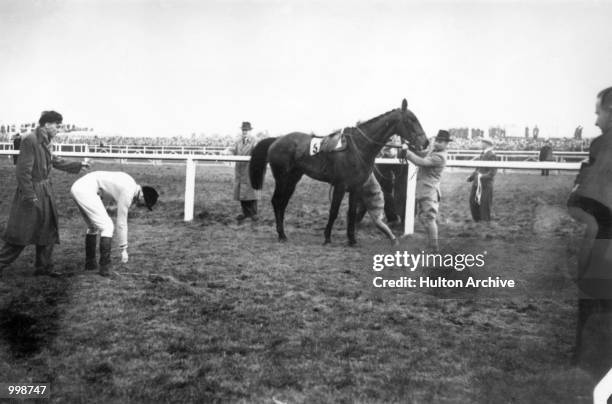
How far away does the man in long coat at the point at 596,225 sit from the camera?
2.73 m

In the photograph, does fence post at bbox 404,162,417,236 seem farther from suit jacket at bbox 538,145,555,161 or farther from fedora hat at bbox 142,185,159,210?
fedora hat at bbox 142,185,159,210

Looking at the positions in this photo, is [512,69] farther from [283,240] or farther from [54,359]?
[54,359]

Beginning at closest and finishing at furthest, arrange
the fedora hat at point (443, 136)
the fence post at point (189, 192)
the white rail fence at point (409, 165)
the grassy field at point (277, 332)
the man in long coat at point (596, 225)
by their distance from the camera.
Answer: the grassy field at point (277, 332) < the man in long coat at point (596, 225) < the fedora hat at point (443, 136) < the white rail fence at point (409, 165) < the fence post at point (189, 192)

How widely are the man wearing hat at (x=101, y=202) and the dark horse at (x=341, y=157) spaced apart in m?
2.20

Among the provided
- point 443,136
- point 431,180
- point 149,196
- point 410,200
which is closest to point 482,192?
point 410,200

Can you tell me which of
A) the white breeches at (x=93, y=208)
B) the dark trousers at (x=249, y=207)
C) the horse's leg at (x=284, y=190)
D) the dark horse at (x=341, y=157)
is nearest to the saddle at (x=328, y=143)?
the dark horse at (x=341, y=157)

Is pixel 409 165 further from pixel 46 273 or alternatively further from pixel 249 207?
pixel 46 273

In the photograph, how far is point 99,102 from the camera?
491 cm

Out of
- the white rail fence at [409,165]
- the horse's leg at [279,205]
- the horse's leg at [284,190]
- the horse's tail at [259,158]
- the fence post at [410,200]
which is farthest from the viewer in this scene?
the horse's tail at [259,158]

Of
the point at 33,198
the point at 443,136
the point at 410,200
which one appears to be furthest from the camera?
the point at 410,200

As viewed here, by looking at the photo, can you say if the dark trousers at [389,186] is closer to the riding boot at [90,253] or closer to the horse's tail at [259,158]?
the horse's tail at [259,158]

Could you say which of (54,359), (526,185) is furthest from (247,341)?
(526,185)

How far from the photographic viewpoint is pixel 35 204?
13.7 feet

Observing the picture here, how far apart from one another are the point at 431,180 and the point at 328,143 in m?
1.52
